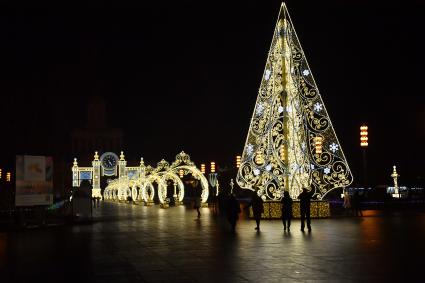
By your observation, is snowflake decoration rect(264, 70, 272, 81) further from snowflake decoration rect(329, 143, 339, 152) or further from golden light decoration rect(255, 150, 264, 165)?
snowflake decoration rect(329, 143, 339, 152)

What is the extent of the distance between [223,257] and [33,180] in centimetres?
1416

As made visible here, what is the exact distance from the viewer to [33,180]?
78.0 feet

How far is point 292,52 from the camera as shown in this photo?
81.4 feet

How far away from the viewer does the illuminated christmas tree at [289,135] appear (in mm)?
24016

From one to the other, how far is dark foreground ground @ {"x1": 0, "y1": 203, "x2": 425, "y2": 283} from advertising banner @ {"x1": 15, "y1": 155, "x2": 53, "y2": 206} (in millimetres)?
5523

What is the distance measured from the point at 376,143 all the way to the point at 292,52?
29.1 m

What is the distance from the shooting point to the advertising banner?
2317cm

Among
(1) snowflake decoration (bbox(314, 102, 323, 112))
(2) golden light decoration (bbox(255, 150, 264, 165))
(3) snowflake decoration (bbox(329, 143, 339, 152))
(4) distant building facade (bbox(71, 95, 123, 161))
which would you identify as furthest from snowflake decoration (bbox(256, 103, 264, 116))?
(4) distant building facade (bbox(71, 95, 123, 161))

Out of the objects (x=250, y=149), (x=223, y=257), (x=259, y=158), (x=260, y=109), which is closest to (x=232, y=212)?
(x=259, y=158)

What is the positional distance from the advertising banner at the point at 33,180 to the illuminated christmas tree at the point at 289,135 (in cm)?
832

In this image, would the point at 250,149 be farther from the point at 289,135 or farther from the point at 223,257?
the point at 223,257

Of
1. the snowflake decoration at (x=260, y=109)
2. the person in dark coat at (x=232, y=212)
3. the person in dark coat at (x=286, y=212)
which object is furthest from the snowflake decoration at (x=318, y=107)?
the person in dark coat at (x=232, y=212)

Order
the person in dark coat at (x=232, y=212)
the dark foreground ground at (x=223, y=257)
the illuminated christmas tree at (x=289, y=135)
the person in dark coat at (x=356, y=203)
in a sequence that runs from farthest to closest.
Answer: the person in dark coat at (x=356, y=203)
the illuminated christmas tree at (x=289, y=135)
the person in dark coat at (x=232, y=212)
the dark foreground ground at (x=223, y=257)

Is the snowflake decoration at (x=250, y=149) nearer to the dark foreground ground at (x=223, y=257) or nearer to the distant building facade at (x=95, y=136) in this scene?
the dark foreground ground at (x=223, y=257)
